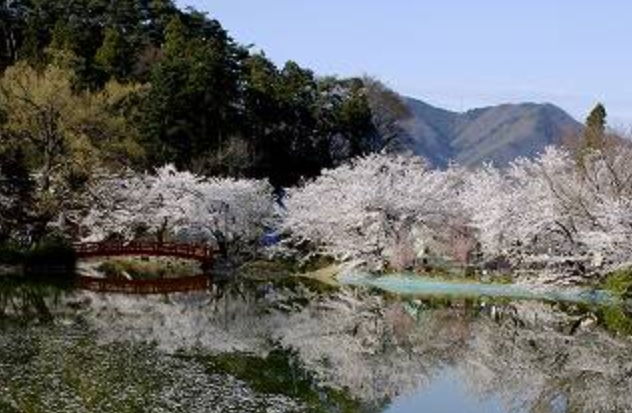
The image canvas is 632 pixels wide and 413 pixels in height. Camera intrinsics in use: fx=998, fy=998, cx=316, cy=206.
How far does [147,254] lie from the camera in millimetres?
40188

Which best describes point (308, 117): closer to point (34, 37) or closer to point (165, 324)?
point (34, 37)

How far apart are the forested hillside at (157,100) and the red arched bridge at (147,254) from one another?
3084 mm

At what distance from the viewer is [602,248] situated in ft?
109

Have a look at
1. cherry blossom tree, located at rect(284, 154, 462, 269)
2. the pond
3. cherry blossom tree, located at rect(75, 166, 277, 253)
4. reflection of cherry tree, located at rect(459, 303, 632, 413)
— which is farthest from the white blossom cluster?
reflection of cherry tree, located at rect(459, 303, 632, 413)

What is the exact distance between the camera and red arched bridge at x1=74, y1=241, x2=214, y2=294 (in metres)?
34.9

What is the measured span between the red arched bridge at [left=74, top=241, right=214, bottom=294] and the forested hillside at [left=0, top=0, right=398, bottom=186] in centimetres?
308

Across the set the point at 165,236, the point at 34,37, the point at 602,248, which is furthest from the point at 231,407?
the point at 34,37

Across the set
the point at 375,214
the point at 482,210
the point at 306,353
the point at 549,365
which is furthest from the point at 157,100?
the point at 549,365

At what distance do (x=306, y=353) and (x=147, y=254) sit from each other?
62.4ft

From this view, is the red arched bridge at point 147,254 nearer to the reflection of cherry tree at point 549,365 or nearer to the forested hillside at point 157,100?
the forested hillside at point 157,100

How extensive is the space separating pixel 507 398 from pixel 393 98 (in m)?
54.6

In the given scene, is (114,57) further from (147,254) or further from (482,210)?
(482,210)

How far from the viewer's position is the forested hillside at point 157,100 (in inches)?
1593

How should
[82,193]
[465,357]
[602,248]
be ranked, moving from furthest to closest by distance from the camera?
[82,193], [602,248], [465,357]
